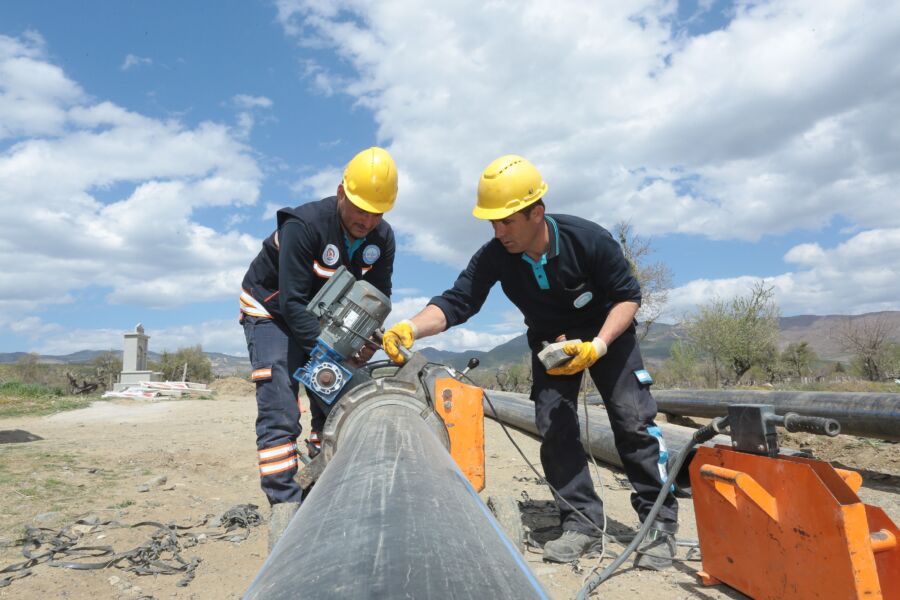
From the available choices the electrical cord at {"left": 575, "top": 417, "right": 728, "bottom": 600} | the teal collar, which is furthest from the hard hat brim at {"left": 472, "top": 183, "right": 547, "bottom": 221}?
the electrical cord at {"left": 575, "top": 417, "right": 728, "bottom": 600}

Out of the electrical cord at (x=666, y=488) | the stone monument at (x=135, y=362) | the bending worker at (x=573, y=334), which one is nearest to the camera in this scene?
the electrical cord at (x=666, y=488)

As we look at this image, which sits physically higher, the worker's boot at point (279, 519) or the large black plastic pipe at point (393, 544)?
the large black plastic pipe at point (393, 544)

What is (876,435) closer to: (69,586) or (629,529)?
(629,529)

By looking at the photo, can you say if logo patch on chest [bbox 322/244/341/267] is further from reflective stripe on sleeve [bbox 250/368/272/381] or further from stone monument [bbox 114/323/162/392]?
stone monument [bbox 114/323/162/392]

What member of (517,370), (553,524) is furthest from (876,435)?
(517,370)

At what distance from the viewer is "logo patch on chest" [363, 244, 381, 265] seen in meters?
3.59

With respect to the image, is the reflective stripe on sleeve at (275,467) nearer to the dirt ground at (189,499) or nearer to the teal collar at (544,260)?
the dirt ground at (189,499)

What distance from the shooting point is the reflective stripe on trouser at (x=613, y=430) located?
A: 3.02 meters

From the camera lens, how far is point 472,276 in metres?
3.54


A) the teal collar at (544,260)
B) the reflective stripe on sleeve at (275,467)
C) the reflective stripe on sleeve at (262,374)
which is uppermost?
the teal collar at (544,260)

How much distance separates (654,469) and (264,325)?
7.70ft

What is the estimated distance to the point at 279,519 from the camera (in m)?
2.61

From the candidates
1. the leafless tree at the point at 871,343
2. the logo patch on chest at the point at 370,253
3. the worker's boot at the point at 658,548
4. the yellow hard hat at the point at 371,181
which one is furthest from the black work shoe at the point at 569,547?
the leafless tree at the point at 871,343

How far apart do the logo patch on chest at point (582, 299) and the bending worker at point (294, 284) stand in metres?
1.21
